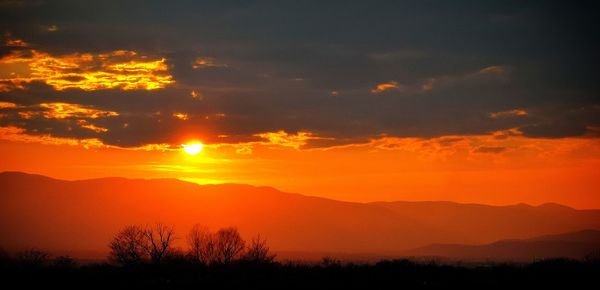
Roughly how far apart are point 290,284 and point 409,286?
22.5 feet

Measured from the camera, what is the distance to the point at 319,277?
35031 millimetres

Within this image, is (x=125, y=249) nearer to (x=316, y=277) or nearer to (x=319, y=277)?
(x=316, y=277)

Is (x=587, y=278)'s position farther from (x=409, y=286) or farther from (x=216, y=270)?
(x=216, y=270)

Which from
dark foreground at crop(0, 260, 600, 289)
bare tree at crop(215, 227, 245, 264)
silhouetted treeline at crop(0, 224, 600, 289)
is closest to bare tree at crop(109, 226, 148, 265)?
bare tree at crop(215, 227, 245, 264)

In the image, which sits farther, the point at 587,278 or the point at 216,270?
the point at 216,270

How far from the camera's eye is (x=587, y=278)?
1326 inches

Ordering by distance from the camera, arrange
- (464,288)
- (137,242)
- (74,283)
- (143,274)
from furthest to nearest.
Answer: (137,242) < (143,274) < (74,283) < (464,288)

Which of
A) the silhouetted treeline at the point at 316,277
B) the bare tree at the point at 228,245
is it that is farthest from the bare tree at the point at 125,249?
the silhouetted treeline at the point at 316,277

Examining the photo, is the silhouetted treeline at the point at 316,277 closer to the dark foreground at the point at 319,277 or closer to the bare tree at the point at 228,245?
the dark foreground at the point at 319,277

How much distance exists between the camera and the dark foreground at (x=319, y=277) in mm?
32781

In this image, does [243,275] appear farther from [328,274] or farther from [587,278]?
[587,278]

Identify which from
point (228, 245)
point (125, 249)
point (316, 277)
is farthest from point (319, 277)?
point (228, 245)

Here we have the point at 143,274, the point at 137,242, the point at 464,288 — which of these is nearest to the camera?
the point at 464,288

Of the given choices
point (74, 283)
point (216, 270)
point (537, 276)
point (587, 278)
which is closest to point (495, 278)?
point (537, 276)
